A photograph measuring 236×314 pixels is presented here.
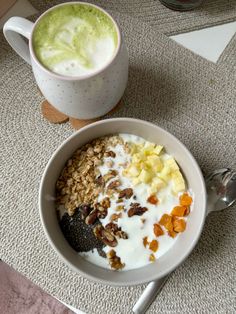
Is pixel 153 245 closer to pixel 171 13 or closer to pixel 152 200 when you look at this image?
pixel 152 200

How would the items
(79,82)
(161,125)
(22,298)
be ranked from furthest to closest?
1. (22,298)
2. (161,125)
3. (79,82)

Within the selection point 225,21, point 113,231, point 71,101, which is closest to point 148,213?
point 113,231

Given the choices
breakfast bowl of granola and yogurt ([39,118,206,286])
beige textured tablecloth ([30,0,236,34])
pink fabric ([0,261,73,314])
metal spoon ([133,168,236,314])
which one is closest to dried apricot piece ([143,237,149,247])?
Answer: breakfast bowl of granola and yogurt ([39,118,206,286])

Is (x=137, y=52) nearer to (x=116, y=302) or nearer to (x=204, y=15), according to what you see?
(x=204, y=15)

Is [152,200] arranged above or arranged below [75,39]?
below

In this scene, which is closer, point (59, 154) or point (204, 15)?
point (59, 154)

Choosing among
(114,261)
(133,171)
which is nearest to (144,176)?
(133,171)
